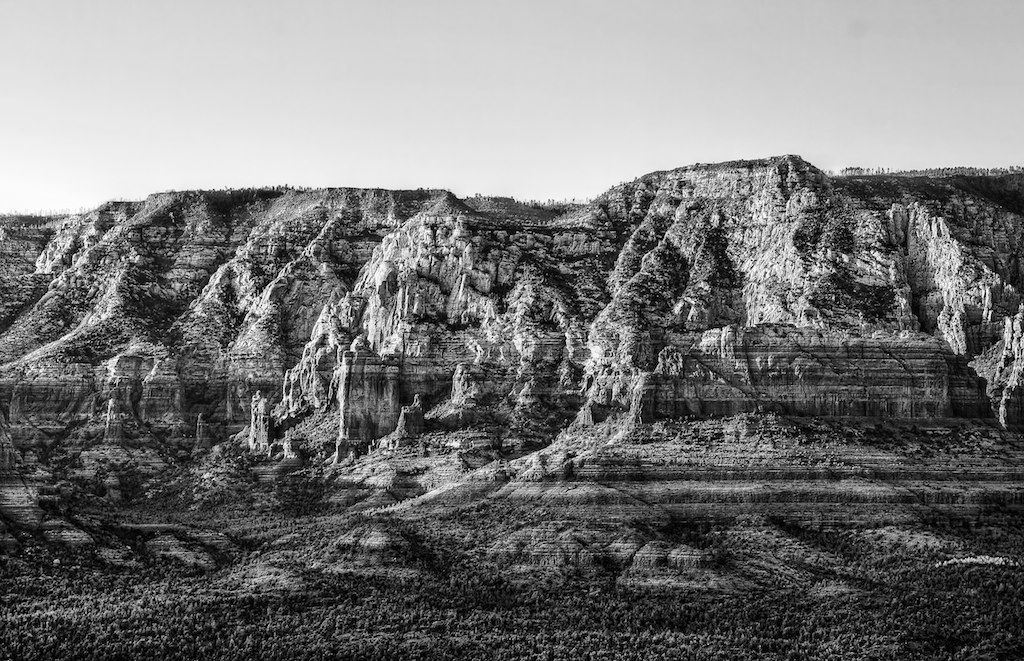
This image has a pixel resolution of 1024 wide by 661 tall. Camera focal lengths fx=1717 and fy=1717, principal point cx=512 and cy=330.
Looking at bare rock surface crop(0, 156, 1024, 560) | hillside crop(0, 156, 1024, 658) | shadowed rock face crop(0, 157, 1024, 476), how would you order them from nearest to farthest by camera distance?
hillside crop(0, 156, 1024, 658) < bare rock surface crop(0, 156, 1024, 560) < shadowed rock face crop(0, 157, 1024, 476)

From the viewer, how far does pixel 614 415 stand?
15250cm

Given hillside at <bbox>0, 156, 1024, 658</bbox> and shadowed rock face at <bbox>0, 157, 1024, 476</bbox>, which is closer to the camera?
hillside at <bbox>0, 156, 1024, 658</bbox>

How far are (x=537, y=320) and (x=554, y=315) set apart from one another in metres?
1.96

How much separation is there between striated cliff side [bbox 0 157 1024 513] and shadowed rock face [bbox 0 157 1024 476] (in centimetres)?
27

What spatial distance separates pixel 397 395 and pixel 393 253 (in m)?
22.9

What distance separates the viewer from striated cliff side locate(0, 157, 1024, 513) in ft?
502

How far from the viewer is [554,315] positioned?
16912 cm

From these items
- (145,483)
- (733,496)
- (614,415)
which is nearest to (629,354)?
(614,415)

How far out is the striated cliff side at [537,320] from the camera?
502 feet

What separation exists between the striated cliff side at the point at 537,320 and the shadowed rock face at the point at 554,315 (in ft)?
0.88

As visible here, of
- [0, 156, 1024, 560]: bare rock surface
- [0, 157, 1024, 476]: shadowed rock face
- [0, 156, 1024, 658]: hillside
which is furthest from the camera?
[0, 157, 1024, 476]: shadowed rock face

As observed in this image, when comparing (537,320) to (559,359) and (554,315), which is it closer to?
(554,315)

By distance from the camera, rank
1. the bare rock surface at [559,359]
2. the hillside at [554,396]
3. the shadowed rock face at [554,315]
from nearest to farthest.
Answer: the hillside at [554,396], the bare rock surface at [559,359], the shadowed rock face at [554,315]

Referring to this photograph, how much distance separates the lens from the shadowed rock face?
153 m
